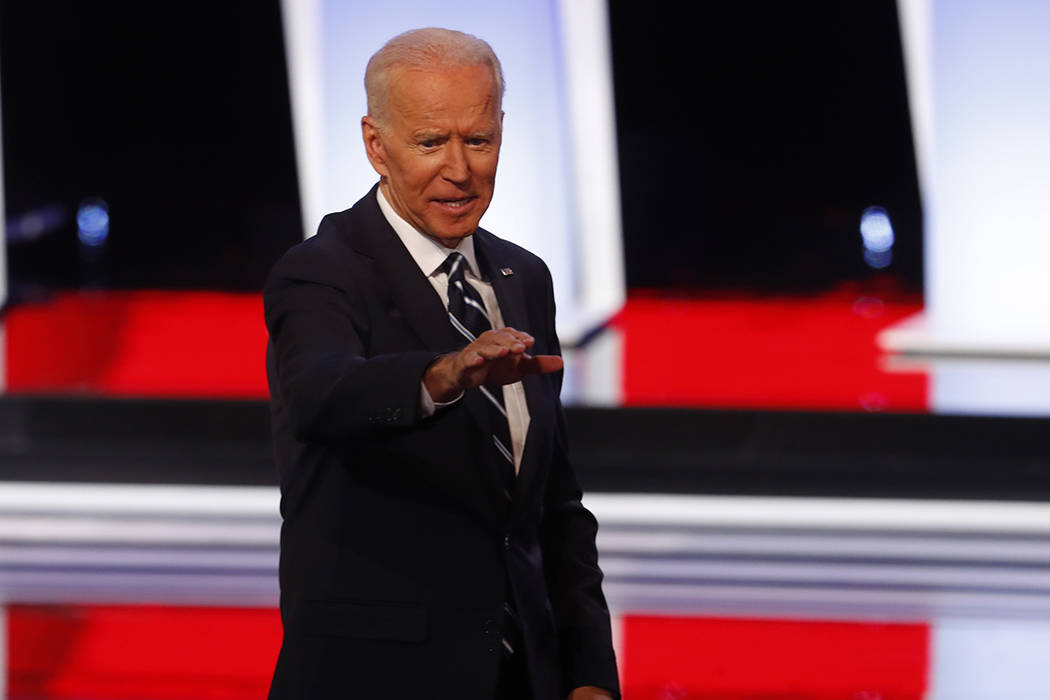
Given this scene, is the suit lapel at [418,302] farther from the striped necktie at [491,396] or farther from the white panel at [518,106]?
the white panel at [518,106]

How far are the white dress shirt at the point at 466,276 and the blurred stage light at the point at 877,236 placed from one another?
549 cm

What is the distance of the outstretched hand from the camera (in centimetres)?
97

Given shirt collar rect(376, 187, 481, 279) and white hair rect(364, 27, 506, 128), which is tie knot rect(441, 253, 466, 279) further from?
white hair rect(364, 27, 506, 128)

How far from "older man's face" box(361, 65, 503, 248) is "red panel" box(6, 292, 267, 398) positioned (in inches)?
136

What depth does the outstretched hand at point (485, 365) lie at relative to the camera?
0.97 metres

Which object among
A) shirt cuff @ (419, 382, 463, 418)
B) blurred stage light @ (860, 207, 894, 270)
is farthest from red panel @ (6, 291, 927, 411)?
shirt cuff @ (419, 382, 463, 418)

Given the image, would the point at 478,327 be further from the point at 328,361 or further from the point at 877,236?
the point at 877,236

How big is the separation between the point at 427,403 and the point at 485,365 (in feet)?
0.22

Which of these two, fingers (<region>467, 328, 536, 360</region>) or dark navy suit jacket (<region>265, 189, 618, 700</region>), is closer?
fingers (<region>467, 328, 536, 360</region>)

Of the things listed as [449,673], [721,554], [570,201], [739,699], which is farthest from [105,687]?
[570,201]

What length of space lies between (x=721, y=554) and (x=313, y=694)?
115 inches

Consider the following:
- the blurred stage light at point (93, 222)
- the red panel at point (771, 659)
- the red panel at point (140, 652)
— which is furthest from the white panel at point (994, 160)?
the blurred stage light at point (93, 222)

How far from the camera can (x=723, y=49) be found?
246 inches

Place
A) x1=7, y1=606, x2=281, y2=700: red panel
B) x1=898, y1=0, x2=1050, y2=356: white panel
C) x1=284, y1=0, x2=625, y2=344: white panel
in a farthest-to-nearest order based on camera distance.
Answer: x1=284, y1=0, x2=625, y2=344: white panel → x1=898, y1=0, x2=1050, y2=356: white panel → x1=7, y1=606, x2=281, y2=700: red panel
